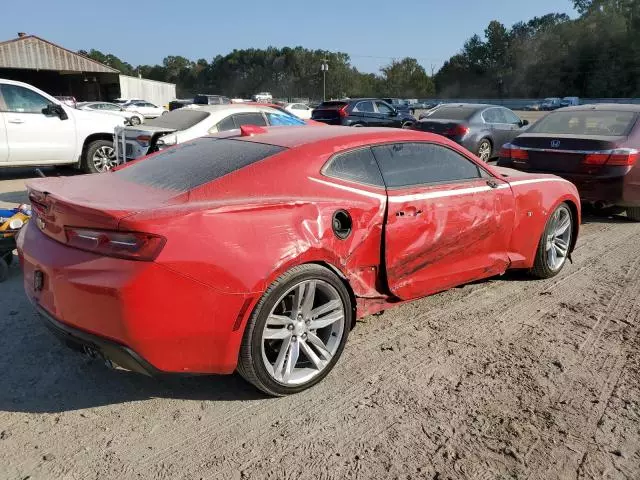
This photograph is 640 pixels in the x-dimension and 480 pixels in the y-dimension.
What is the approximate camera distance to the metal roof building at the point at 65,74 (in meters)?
39.9

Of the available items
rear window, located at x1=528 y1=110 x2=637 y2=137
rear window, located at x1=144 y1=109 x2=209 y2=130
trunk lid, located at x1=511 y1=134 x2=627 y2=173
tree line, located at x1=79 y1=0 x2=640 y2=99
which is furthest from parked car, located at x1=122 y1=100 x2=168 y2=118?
tree line, located at x1=79 y1=0 x2=640 y2=99

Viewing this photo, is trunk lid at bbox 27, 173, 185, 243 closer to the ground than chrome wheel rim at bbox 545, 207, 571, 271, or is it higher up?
higher up

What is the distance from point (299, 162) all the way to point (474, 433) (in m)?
1.73

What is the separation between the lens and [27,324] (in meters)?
3.77

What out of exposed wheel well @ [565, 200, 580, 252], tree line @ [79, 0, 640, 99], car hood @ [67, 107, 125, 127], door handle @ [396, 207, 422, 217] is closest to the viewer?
door handle @ [396, 207, 422, 217]

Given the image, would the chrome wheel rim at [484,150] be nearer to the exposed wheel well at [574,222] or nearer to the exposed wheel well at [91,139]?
the exposed wheel well at [574,222]

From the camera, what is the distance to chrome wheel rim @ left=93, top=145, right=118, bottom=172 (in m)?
10.0

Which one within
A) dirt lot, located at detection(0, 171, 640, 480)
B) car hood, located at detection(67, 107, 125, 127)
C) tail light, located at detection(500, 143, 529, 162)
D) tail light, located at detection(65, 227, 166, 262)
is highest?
car hood, located at detection(67, 107, 125, 127)

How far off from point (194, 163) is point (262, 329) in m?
1.21

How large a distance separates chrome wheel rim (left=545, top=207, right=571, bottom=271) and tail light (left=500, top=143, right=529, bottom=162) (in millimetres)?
2382

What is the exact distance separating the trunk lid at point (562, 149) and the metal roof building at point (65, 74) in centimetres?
4263

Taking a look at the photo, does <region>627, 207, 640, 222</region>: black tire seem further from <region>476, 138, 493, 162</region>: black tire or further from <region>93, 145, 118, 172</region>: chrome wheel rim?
<region>93, 145, 118, 172</region>: chrome wheel rim

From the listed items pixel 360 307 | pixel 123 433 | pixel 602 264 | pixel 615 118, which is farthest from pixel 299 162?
pixel 615 118

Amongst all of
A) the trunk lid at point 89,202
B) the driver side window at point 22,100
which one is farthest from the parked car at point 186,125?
the trunk lid at point 89,202
